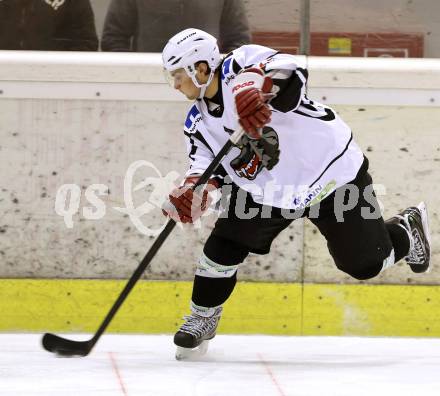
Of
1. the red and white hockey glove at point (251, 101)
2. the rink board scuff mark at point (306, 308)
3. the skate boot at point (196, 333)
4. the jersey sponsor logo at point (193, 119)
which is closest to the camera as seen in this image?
the red and white hockey glove at point (251, 101)

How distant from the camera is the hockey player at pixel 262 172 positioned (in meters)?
3.76

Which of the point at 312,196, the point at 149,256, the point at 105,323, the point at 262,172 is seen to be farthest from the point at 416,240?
the point at 105,323

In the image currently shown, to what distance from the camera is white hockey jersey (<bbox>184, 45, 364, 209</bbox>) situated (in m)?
3.81

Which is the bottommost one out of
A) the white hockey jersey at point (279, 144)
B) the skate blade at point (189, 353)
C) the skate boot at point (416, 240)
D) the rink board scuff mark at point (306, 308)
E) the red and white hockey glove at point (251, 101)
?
the rink board scuff mark at point (306, 308)

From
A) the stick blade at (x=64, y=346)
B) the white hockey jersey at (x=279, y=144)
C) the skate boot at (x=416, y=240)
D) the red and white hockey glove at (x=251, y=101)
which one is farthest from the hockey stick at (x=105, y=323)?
the skate boot at (x=416, y=240)

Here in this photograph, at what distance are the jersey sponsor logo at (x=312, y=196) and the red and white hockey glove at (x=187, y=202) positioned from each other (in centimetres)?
30

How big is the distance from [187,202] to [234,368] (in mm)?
536

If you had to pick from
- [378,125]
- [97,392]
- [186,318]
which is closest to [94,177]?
[186,318]

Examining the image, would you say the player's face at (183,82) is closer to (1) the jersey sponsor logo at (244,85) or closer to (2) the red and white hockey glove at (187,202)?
(1) the jersey sponsor logo at (244,85)

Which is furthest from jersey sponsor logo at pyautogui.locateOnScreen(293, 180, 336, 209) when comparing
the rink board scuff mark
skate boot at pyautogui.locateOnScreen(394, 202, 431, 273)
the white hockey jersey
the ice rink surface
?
the rink board scuff mark

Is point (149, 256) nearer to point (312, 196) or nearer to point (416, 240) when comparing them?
point (312, 196)

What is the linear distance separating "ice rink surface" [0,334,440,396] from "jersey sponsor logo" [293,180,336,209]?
1.67 feet

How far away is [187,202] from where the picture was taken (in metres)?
3.77

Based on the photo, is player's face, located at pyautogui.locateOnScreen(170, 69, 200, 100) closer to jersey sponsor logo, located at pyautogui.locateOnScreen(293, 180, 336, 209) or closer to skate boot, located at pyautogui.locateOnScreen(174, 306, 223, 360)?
jersey sponsor logo, located at pyautogui.locateOnScreen(293, 180, 336, 209)
